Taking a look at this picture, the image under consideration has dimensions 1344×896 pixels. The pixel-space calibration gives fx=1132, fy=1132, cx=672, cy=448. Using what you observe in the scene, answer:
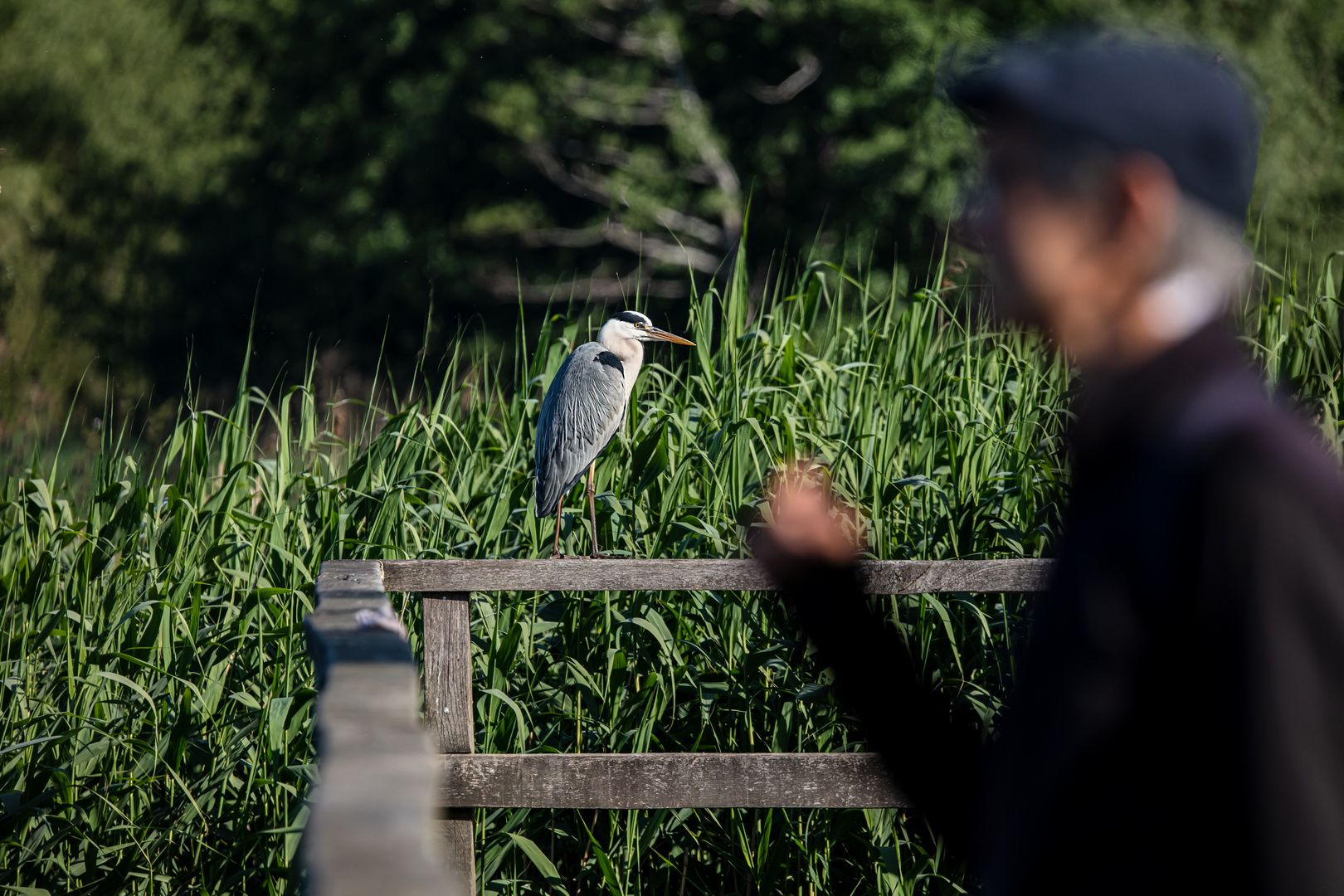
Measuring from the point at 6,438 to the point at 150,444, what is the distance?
380 millimetres

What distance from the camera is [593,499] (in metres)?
2.79

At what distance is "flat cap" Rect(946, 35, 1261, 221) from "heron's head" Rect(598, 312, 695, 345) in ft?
10.3

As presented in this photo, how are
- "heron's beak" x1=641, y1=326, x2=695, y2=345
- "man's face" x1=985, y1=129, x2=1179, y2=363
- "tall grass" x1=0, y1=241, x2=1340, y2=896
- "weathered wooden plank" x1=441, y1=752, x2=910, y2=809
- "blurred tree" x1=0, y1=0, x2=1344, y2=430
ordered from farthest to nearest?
"blurred tree" x1=0, y1=0, x2=1344, y2=430
"heron's beak" x1=641, y1=326, x2=695, y2=345
"tall grass" x1=0, y1=241, x2=1340, y2=896
"weathered wooden plank" x1=441, y1=752, x2=910, y2=809
"man's face" x1=985, y1=129, x2=1179, y2=363

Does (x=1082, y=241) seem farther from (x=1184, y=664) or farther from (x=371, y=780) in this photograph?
(x=371, y=780)

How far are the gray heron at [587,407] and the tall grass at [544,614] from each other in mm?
92

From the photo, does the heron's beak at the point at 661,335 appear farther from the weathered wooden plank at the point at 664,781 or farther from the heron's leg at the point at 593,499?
the weathered wooden plank at the point at 664,781

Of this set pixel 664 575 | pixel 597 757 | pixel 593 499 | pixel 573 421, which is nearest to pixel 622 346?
pixel 573 421

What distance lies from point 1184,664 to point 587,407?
261 centimetres

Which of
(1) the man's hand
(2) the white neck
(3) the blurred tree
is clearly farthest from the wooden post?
(3) the blurred tree

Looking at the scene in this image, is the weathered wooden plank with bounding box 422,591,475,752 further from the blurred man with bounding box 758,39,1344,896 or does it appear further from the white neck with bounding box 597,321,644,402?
the white neck with bounding box 597,321,644,402

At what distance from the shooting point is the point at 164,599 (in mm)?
2488

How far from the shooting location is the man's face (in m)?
0.65

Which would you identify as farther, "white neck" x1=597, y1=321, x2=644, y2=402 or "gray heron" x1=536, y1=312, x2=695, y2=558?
"white neck" x1=597, y1=321, x2=644, y2=402

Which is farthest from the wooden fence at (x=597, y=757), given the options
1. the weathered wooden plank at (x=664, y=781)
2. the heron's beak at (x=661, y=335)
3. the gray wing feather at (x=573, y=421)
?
the heron's beak at (x=661, y=335)
